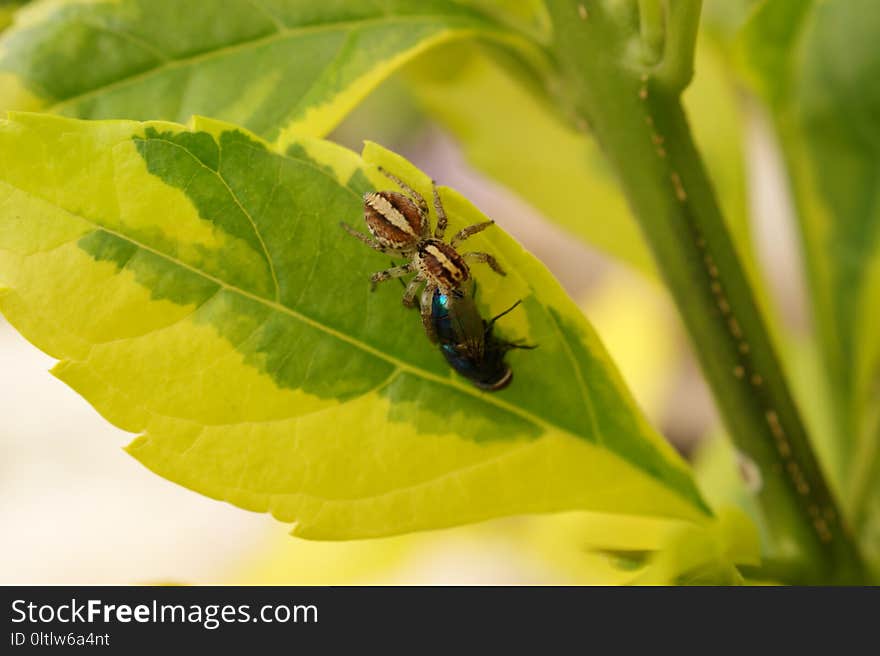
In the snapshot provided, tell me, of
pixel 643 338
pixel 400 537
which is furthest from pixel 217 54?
pixel 643 338

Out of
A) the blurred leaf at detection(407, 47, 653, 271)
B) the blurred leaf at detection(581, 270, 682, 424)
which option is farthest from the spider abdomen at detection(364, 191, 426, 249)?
the blurred leaf at detection(581, 270, 682, 424)

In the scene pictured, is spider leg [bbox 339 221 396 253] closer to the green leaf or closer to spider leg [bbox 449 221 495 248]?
spider leg [bbox 449 221 495 248]

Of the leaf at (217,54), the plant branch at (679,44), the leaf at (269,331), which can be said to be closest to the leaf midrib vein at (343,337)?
the leaf at (269,331)

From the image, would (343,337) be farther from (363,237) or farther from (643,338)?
(643,338)

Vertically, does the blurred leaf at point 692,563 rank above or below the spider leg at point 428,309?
below

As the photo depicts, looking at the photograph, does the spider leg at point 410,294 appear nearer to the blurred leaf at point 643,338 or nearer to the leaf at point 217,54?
the leaf at point 217,54
